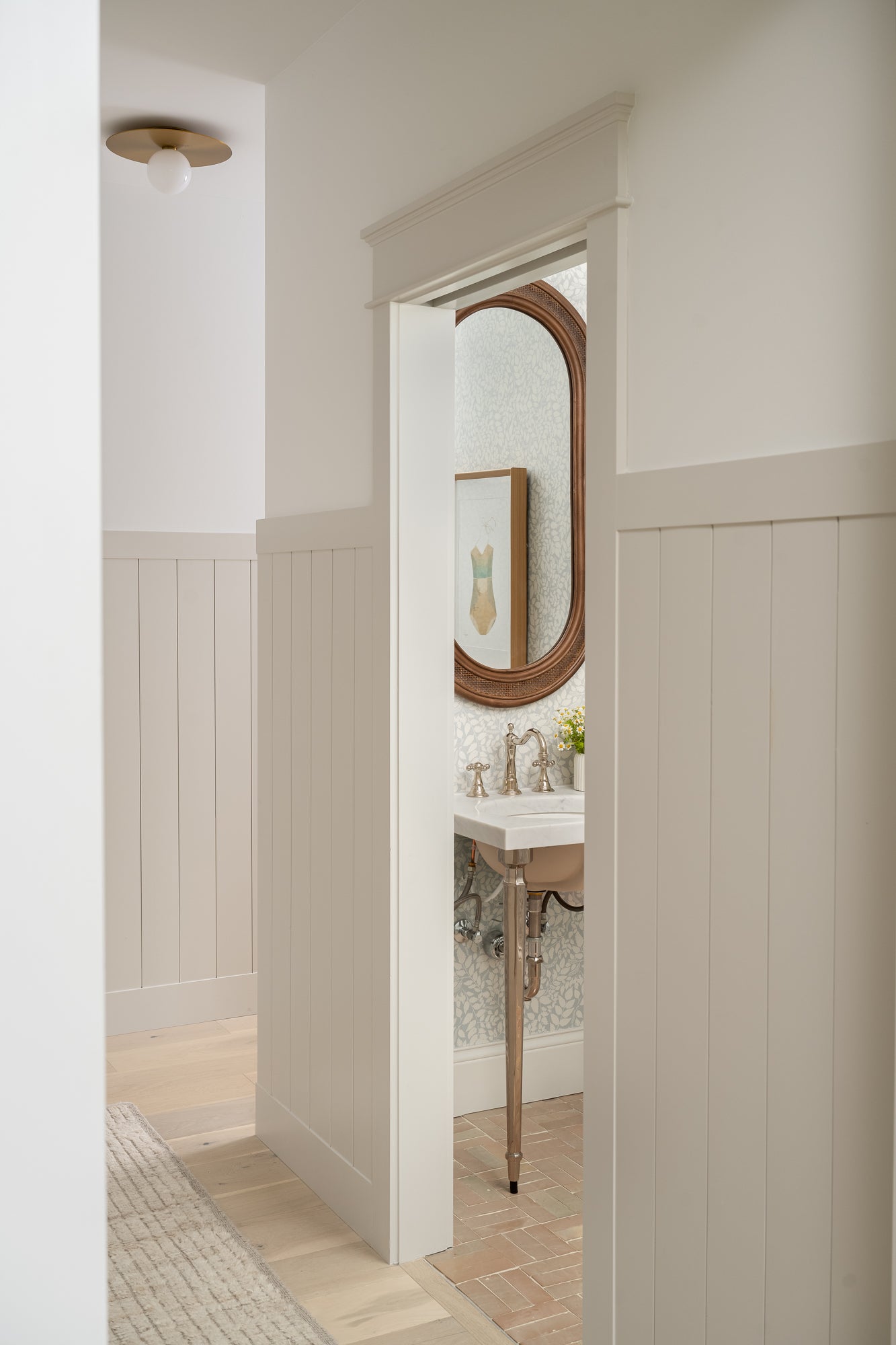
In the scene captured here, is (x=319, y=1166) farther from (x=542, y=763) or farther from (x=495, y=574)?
(x=495, y=574)

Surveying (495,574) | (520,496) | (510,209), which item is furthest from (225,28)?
(495,574)

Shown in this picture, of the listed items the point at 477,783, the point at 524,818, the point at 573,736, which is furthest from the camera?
the point at 573,736

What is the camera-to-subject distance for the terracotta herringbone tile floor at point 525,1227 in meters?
2.29

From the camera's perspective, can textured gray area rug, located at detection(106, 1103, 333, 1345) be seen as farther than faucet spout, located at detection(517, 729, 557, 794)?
No

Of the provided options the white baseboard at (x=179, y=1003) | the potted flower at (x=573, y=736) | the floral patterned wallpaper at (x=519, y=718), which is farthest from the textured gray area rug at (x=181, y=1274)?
the potted flower at (x=573, y=736)

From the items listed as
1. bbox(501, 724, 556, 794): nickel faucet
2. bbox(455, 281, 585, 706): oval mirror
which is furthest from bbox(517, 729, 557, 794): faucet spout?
bbox(455, 281, 585, 706): oval mirror

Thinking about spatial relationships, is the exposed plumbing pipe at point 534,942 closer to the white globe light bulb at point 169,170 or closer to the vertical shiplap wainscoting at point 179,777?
the vertical shiplap wainscoting at point 179,777

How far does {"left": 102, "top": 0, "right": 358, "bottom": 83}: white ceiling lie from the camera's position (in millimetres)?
2566

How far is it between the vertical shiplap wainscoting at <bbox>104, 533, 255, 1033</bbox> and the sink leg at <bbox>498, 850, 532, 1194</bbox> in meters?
1.62

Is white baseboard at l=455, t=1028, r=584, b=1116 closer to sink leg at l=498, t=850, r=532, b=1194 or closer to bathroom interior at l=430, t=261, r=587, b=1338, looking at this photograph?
bathroom interior at l=430, t=261, r=587, b=1338

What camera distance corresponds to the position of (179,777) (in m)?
4.07

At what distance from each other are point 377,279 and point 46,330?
184 cm

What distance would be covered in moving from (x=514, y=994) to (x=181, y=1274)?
0.96m

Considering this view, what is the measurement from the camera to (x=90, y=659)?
787 millimetres
